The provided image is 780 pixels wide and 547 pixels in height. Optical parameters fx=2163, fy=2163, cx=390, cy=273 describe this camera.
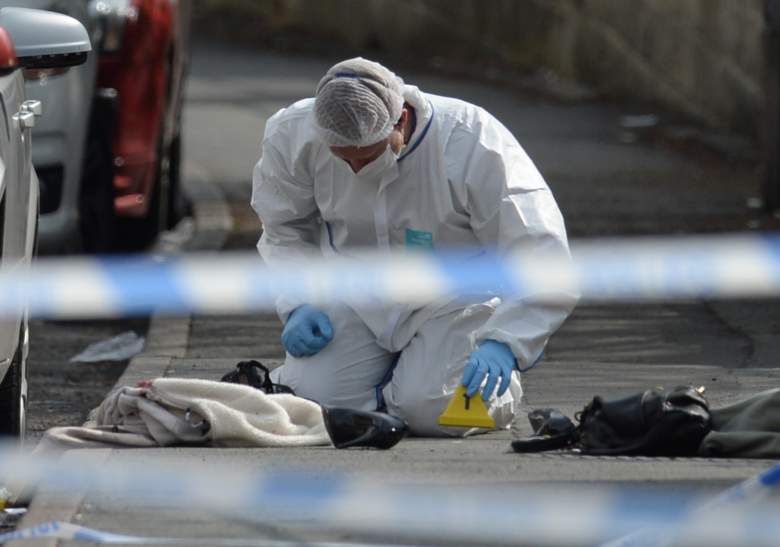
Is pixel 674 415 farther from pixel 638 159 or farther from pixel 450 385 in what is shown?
pixel 638 159

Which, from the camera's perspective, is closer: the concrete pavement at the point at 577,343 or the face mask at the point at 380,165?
the concrete pavement at the point at 577,343

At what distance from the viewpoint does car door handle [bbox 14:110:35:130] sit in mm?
6301

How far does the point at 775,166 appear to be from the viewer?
12188mm

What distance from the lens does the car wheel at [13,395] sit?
21.2 ft

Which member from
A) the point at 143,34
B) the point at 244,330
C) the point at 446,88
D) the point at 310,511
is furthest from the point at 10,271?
the point at 446,88

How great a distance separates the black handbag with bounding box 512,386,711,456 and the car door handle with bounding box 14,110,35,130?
1.72m

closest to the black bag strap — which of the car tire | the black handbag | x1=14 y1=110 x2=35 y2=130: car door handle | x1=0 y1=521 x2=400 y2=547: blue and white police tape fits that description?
the black handbag

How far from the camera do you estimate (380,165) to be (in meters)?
6.62

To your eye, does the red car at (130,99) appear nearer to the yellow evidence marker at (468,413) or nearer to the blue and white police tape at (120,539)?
the yellow evidence marker at (468,413)

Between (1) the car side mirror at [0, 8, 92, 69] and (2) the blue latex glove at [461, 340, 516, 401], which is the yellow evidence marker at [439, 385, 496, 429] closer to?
(2) the blue latex glove at [461, 340, 516, 401]

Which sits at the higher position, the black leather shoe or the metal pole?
the black leather shoe

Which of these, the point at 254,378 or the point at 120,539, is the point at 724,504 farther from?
the point at 254,378

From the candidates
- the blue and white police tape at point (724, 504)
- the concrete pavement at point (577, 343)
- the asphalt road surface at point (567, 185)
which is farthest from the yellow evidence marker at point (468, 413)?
the asphalt road surface at point (567, 185)

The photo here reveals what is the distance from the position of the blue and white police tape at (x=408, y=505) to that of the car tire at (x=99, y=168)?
3.87 meters
